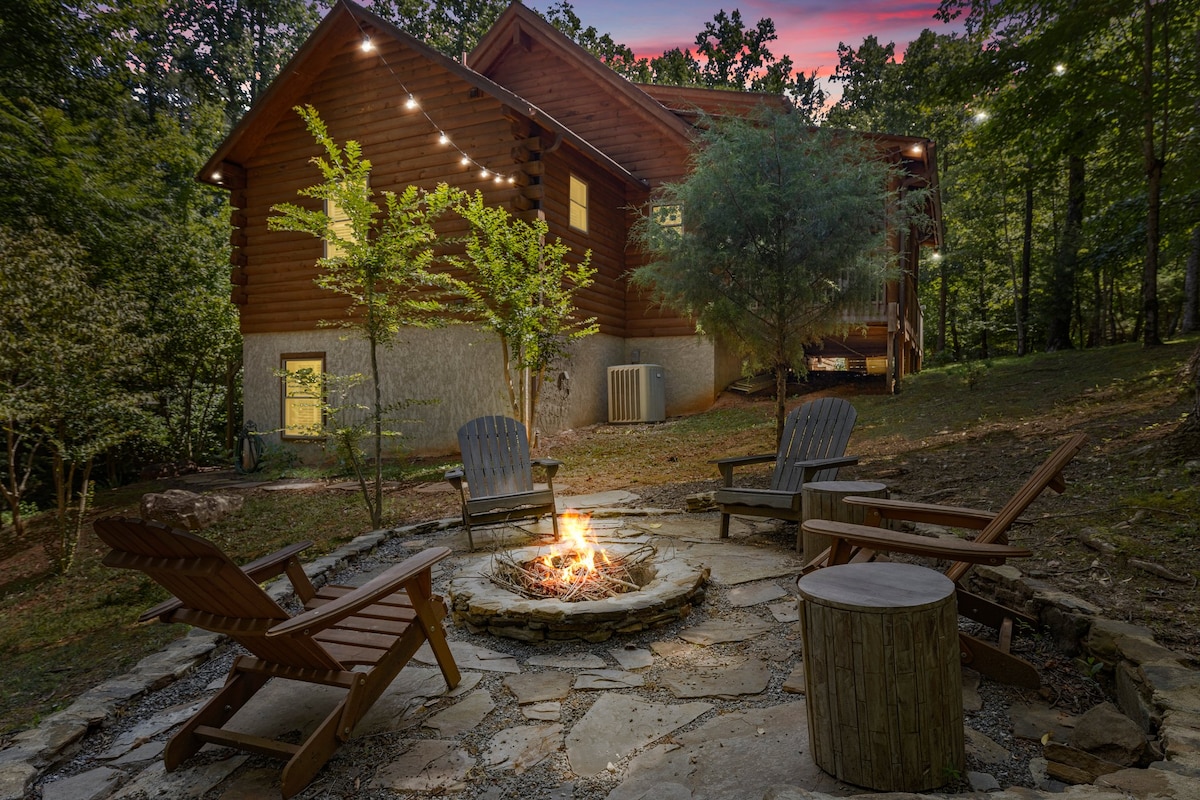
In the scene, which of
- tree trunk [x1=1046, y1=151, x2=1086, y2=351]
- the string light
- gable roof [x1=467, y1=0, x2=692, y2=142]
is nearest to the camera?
the string light

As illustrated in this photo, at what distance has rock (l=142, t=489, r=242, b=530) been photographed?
6534mm

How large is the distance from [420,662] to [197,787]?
970mm

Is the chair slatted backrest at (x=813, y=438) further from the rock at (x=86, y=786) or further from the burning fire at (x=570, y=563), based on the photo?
the rock at (x=86, y=786)

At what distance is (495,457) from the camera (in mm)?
5062

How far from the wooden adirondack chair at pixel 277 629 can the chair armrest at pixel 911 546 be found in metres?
1.53

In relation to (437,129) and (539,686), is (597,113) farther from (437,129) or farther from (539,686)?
(539,686)

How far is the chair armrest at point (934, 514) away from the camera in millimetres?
2488

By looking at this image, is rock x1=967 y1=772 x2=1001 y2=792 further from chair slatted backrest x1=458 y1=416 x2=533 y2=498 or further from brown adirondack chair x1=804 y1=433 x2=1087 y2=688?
chair slatted backrest x1=458 y1=416 x2=533 y2=498

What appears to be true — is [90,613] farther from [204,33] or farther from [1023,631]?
[204,33]

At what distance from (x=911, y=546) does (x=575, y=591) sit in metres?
1.70

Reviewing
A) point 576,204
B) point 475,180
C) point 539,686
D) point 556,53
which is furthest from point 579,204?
point 539,686

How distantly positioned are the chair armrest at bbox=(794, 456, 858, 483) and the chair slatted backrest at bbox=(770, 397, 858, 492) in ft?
0.31

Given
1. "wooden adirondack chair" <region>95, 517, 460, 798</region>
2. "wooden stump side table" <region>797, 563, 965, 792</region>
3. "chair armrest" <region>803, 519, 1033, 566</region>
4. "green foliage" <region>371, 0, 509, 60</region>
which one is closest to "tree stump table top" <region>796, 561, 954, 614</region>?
"wooden stump side table" <region>797, 563, 965, 792</region>

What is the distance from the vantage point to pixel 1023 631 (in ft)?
8.62
